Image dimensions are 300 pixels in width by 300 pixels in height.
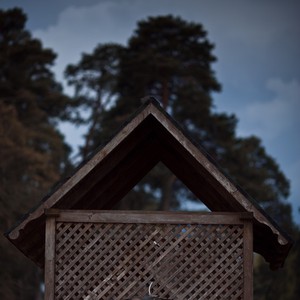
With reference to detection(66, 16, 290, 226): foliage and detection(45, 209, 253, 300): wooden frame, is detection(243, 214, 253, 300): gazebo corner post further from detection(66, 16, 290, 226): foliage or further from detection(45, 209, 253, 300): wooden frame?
detection(66, 16, 290, 226): foliage

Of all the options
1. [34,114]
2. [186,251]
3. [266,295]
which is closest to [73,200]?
[186,251]

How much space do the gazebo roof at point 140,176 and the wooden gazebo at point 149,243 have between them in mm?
19

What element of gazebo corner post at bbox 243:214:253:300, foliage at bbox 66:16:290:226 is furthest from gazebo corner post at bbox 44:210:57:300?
foliage at bbox 66:16:290:226

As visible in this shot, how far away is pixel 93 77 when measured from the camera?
49.2 metres

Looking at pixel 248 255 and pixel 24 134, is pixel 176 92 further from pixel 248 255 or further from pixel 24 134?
pixel 248 255

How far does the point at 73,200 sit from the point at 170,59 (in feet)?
110

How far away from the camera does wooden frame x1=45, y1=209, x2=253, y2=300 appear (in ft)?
34.3

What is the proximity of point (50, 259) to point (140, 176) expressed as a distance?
11.4 ft

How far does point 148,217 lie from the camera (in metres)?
10.6

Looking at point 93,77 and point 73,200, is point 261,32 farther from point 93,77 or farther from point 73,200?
point 73,200

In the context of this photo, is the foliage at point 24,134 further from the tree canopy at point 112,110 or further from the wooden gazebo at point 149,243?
the wooden gazebo at point 149,243

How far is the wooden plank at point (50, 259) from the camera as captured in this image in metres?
10.4

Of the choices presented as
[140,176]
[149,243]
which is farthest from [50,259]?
[140,176]

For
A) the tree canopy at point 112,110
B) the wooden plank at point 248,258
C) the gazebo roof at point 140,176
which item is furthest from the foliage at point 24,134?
the wooden plank at point 248,258
